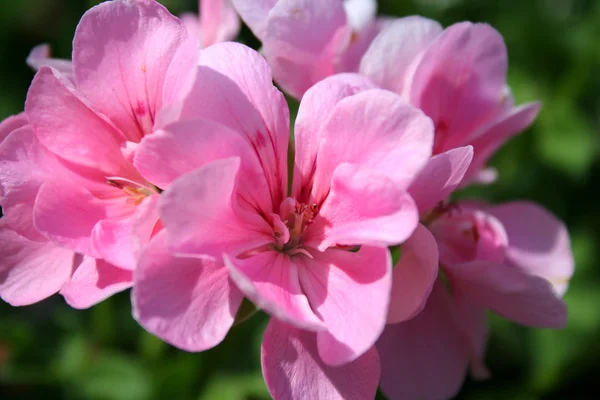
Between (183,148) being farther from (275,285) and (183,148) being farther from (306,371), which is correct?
(306,371)

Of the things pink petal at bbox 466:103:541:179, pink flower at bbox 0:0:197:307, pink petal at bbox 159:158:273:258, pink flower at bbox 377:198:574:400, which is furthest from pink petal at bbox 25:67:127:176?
pink petal at bbox 466:103:541:179

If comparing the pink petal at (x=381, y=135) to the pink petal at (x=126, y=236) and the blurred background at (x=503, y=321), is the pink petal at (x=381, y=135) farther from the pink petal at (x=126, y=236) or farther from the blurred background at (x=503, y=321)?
the blurred background at (x=503, y=321)

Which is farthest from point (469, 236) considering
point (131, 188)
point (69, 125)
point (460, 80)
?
point (69, 125)

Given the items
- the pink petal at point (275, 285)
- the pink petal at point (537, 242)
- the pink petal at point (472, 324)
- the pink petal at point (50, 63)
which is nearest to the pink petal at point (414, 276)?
the pink petal at point (275, 285)

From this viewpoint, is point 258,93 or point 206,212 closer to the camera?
point 206,212

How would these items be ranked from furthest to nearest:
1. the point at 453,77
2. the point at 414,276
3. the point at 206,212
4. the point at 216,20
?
the point at 216,20, the point at 453,77, the point at 414,276, the point at 206,212

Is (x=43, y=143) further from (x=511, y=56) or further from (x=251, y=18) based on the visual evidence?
(x=511, y=56)

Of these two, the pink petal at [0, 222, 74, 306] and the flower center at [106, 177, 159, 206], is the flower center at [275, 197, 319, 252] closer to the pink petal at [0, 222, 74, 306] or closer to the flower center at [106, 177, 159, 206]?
the flower center at [106, 177, 159, 206]
